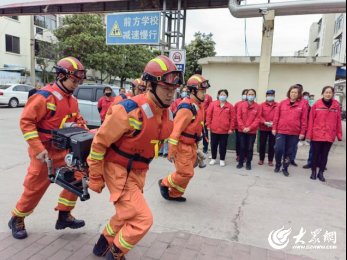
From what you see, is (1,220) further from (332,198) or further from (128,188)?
(332,198)

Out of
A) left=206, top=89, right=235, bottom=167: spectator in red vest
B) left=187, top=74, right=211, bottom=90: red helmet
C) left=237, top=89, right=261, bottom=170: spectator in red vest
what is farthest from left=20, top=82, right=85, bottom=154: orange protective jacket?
left=237, top=89, right=261, bottom=170: spectator in red vest

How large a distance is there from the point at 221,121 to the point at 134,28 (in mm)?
4110

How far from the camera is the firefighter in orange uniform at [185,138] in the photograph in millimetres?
4266

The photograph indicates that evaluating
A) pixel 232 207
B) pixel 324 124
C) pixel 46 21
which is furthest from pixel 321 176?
pixel 46 21

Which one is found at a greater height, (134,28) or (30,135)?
(134,28)

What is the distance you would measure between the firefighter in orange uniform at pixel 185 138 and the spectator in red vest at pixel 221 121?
8.50 feet

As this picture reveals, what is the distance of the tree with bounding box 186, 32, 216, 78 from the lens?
23394 mm

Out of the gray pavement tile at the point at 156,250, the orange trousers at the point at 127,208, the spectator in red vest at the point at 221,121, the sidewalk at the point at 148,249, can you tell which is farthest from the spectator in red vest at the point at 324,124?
the orange trousers at the point at 127,208

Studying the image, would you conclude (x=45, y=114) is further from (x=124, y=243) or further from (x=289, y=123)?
(x=289, y=123)

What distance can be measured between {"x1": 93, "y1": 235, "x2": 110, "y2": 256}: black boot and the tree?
68.9 feet

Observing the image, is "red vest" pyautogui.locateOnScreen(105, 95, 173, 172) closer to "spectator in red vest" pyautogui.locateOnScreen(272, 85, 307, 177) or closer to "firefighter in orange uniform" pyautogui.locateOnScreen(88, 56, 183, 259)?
"firefighter in orange uniform" pyautogui.locateOnScreen(88, 56, 183, 259)

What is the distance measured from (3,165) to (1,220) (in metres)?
2.88

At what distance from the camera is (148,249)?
331 cm

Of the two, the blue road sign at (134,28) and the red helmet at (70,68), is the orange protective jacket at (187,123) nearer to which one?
the red helmet at (70,68)
